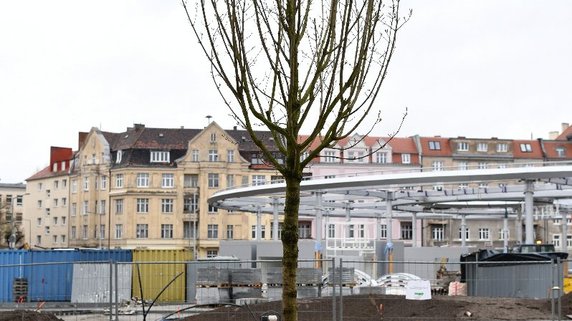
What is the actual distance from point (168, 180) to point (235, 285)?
2471 inches

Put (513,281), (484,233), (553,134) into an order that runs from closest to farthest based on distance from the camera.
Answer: (513,281) < (484,233) < (553,134)

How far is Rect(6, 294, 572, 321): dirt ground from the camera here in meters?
21.9

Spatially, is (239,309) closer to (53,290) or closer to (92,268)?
(92,268)

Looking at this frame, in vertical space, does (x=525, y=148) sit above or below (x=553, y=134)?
below

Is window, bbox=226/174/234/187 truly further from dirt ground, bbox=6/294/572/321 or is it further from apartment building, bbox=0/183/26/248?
dirt ground, bbox=6/294/572/321

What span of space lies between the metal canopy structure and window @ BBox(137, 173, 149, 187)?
24505mm

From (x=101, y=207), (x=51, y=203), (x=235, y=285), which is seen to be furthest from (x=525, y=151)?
(x=235, y=285)

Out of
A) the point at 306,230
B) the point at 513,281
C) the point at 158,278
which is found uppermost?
the point at 306,230

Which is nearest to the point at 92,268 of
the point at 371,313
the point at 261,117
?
the point at 371,313

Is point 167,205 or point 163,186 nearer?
point 167,205

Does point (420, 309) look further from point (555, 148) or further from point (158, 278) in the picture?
point (555, 148)

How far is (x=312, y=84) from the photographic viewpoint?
11578mm

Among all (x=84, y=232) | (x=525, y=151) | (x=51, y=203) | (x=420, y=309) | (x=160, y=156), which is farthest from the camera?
(x=51, y=203)

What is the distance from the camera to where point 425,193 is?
5588cm
